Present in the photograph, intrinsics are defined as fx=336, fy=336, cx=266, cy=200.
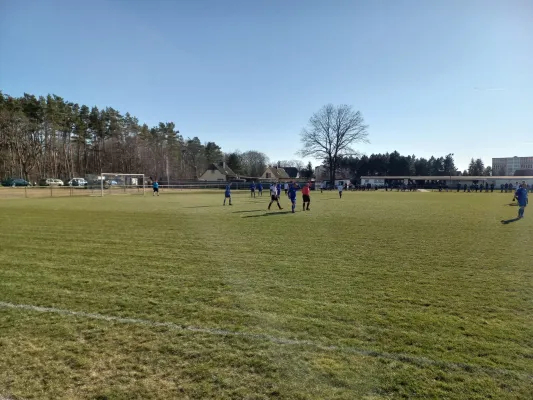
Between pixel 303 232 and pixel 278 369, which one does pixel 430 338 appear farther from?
pixel 303 232

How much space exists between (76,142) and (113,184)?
31.3 m

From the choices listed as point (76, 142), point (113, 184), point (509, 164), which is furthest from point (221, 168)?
point (509, 164)

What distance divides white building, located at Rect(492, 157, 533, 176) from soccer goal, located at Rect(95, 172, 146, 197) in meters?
117

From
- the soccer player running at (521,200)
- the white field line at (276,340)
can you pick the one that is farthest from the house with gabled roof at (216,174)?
the white field line at (276,340)

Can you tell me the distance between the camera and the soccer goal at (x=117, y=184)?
44281mm

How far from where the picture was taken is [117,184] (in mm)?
46594

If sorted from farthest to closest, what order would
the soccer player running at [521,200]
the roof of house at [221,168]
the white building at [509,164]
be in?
the white building at [509,164], the roof of house at [221,168], the soccer player running at [521,200]

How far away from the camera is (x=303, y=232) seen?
1205cm

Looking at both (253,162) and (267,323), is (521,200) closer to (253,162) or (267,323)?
(267,323)

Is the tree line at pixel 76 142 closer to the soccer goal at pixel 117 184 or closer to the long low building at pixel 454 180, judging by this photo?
the soccer goal at pixel 117 184

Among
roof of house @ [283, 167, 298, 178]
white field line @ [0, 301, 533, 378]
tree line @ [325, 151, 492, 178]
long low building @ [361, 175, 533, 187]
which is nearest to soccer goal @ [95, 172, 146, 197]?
white field line @ [0, 301, 533, 378]

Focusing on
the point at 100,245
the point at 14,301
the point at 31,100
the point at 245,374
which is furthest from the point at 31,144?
the point at 245,374

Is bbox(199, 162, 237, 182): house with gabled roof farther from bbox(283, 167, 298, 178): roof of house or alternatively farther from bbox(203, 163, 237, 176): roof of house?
bbox(283, 167, 298, 178): roof of house

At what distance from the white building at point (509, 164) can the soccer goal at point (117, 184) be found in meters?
117
